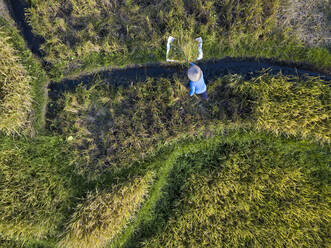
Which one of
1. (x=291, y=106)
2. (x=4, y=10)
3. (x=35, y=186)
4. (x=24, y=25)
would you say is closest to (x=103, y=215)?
(x=35, y=186)

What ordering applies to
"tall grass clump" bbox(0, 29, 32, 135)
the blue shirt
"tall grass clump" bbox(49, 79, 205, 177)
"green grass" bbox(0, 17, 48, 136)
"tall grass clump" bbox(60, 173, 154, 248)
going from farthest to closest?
"green grass" bbox(0, 17, 48, 136) → "tall grass clump" bbox(49, 79, 205, 177) → "tall grass clump" bbox(0, 29, 32, 135) → "tall grass clump" bbox(60, 173, 154, 248) → the blue shirt

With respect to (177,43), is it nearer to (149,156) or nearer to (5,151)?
(149,156)

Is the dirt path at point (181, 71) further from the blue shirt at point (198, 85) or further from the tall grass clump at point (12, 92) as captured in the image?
the blue shirt at point (198, 85)

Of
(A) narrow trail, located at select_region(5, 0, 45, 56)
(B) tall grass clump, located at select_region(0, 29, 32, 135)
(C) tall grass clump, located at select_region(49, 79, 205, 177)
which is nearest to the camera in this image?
(B) tall grass clump, located at select_region(0, 29, 32, 135)

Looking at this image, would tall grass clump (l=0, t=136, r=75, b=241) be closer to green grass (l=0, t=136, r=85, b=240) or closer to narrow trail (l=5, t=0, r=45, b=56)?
green grass (l=0, t=136, r=85, b=240)

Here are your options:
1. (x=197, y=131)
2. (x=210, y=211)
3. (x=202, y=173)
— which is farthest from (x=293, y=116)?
(x=210, y=211)

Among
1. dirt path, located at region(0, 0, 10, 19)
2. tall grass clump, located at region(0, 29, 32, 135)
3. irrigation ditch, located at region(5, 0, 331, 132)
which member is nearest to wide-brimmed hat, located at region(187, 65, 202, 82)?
irrigation ditch, located at region(5, 0, 331, 132)

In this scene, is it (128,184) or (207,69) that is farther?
(207,69)
